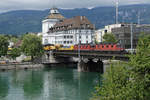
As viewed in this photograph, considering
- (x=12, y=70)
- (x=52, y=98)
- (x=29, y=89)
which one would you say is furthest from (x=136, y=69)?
(x=12, y=70)

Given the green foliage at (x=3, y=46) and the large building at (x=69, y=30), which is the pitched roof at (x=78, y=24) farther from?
the green foliage at (x=3, y=46)

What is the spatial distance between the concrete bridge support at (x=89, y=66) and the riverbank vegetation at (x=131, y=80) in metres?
64.9

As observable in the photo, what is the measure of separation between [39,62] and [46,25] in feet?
155

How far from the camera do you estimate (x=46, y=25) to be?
150875 mm

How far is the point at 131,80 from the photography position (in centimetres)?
2150

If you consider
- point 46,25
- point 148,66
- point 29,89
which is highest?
point 46,25

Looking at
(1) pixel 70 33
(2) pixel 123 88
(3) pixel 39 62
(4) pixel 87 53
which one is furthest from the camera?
(1) pixel 70 33

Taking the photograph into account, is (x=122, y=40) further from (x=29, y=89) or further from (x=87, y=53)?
(x=29, y=89)

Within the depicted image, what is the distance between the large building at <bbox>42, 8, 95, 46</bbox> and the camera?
126750 millimetres

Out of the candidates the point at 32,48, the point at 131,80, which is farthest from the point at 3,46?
the point at 131,80

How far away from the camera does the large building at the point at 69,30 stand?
416 feet

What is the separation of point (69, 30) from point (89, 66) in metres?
41.4

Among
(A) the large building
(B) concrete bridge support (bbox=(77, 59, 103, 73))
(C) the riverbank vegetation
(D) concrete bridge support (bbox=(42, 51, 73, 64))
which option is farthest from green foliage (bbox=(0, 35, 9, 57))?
(C) the riverbank vegetation

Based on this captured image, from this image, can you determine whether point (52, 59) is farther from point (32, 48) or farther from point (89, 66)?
point (89, 66)
